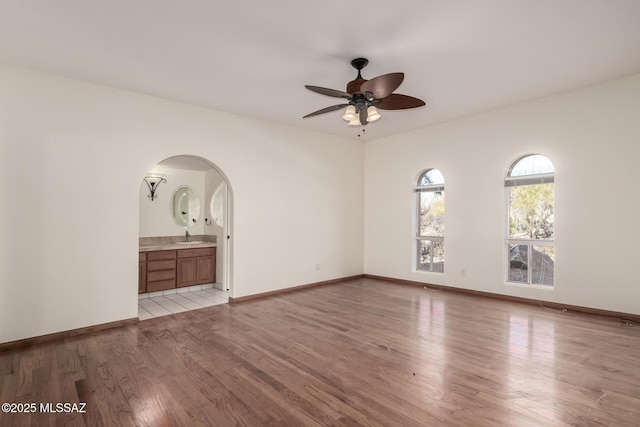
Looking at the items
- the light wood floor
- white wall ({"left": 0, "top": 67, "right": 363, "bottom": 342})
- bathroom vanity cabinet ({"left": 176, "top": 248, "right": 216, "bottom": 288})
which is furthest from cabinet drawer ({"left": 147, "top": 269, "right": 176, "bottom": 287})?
the light wood floor

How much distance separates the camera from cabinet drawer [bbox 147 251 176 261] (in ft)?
18.2

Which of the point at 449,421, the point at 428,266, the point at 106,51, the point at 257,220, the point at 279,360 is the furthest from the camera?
the point at 428,266

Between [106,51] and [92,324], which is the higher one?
[106,51]

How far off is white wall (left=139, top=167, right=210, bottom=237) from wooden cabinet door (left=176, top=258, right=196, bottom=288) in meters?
0.98

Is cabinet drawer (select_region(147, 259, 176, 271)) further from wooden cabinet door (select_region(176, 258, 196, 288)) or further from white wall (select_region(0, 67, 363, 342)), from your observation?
white wall (select_region(0, 67, 363, 342))

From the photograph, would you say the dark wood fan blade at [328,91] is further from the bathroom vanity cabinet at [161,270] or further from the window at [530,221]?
the bathroom vanity cabinet at [161,270]

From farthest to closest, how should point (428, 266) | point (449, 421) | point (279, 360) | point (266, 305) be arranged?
point (428, 266) → point (266, 305) → point (279, 360) → point (449, 421)

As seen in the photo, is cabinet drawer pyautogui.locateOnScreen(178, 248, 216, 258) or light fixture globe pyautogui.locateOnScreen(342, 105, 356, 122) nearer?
light fixture globe pyautogui.locateOnScreen(342, 105, 356, 122)

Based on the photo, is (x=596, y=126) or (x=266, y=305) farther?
(x=266, y=305)

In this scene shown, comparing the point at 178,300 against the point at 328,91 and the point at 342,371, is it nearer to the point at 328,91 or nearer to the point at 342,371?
the point at 342,371

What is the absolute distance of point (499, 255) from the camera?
17.5 feet

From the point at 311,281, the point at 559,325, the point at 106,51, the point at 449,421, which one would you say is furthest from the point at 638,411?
the point at 106,51

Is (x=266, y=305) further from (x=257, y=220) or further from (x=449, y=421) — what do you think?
(x=449, y=421)

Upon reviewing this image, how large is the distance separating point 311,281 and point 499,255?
3306mm
